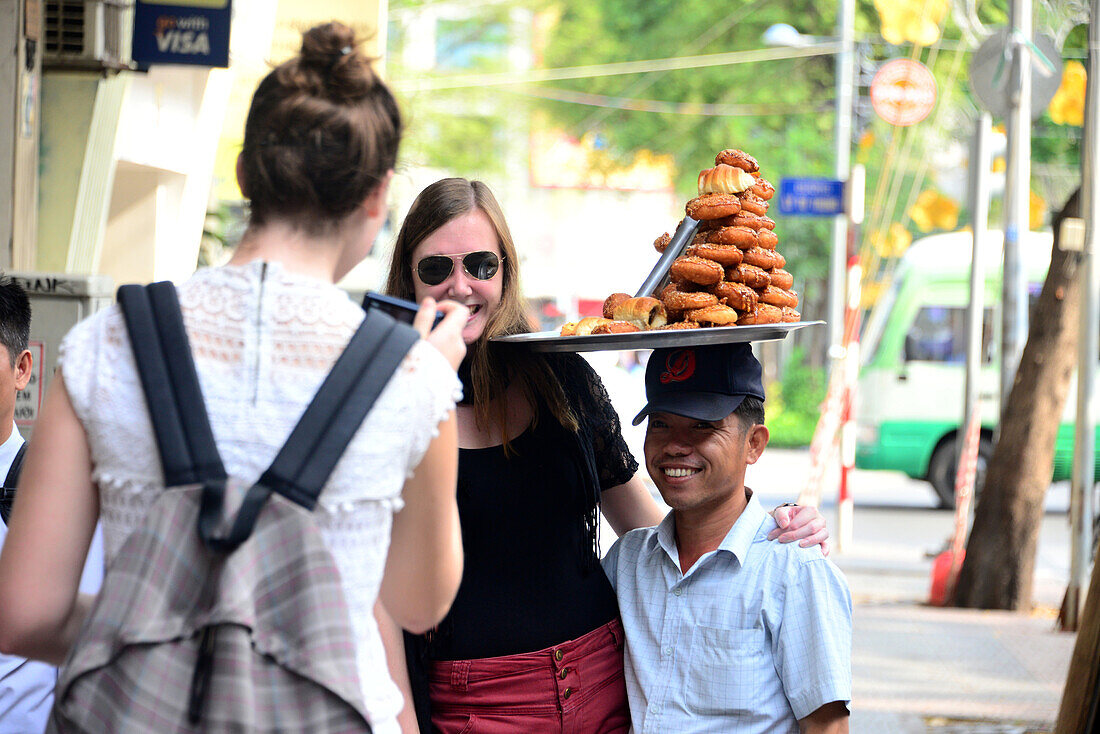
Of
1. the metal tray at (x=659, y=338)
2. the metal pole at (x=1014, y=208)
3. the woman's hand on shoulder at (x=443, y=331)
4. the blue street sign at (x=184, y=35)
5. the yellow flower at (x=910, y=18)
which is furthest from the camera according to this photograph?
the yellow flower at (x=910, y=18)

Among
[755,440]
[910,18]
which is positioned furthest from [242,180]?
[910,18]

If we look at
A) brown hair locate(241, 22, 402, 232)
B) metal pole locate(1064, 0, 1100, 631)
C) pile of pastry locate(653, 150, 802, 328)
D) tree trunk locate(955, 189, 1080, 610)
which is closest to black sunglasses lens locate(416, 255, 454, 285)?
pile of pastry locate(653, 150, 802, 328)

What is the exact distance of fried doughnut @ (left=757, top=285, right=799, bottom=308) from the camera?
2709mm

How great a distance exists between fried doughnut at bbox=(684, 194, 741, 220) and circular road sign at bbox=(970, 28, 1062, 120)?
6.96m

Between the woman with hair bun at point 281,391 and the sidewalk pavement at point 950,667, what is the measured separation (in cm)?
499

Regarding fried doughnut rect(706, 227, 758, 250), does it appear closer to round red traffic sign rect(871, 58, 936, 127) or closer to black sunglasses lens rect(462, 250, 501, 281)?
black sunglasses lens rect(462, 250, 501, 281)

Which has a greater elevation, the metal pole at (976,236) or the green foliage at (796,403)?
A: the metal pole at (976,236)

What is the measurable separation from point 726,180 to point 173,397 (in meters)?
1.57

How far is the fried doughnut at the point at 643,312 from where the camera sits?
2.65 m

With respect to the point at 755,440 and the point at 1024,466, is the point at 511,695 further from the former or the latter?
the point at 1024,466

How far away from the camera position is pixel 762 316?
264cm

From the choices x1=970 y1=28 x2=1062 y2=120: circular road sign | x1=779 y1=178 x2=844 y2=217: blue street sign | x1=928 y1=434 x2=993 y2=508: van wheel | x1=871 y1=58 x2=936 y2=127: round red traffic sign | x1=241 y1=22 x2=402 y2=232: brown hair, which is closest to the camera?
x1=241 y1=22 x2=402 y2=232: brown hair

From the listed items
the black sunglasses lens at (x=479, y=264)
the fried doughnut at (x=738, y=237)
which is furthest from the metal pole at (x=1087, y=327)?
the black sunglasses lens at (x=479, y=264)

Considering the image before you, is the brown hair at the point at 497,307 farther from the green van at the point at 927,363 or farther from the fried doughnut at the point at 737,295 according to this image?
the green van at the point at 927,363
